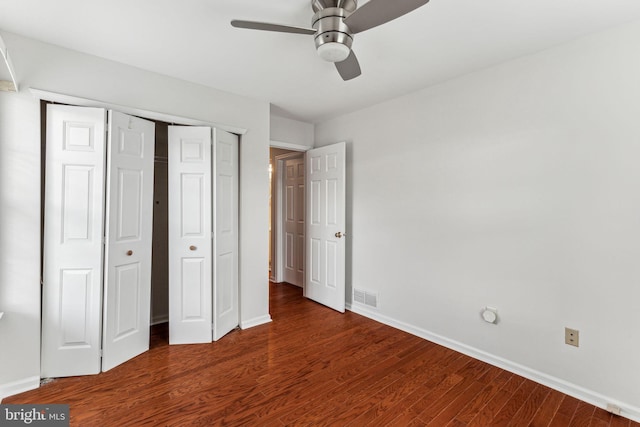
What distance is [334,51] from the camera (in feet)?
5.57

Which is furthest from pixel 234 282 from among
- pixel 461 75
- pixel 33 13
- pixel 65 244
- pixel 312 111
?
pixel 461 75

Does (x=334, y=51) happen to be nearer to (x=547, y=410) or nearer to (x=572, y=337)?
(x=572, y=337)

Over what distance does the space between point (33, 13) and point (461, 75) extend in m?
3.22

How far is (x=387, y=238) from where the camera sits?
3359 millimetres

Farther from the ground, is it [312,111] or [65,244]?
Answer: [312,111]

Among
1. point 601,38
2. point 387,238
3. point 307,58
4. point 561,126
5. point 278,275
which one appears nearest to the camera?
point 601,38

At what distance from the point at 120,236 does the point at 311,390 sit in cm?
196

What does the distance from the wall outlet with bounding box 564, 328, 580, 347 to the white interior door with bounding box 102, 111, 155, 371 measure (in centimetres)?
342

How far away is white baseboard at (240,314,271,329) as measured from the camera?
10.5ft

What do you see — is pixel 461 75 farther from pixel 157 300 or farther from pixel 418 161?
pixel 157 300

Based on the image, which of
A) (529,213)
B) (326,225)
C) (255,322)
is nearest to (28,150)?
(255,322)

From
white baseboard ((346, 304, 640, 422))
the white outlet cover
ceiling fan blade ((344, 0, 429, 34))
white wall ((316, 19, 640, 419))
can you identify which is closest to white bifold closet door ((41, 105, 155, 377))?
→ ceiling fan blade ((344, 0, 429, 34))

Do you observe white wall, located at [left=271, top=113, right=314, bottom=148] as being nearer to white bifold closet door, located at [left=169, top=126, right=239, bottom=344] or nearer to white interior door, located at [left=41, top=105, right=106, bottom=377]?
white bifold closet door, located at [left=169, top=126, right=239, bottom=344]

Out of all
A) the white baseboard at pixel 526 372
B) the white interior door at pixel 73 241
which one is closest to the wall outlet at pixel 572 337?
the white baseboard at pixel 526 372
